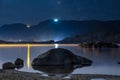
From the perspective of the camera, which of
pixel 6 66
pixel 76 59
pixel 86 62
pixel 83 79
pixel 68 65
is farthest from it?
pixel 86 62

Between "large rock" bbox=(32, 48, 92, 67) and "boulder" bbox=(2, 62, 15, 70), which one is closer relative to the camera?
"boulder" bbox=(2, 62, 15, 70)

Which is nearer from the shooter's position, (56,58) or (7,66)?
(7,66)

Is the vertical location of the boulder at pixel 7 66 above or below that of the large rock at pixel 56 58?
below

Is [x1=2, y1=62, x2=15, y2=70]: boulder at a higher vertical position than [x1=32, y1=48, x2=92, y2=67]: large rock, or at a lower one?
lower

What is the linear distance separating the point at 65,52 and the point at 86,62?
10634mm

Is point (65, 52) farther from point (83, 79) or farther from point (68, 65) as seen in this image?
point (83, 79)

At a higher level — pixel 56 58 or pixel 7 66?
pixel 56 58

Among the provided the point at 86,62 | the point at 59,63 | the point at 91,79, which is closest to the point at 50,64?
the point at 59,63

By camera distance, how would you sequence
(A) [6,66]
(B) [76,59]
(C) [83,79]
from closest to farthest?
(C) [83,79], (A) [6,66], (B) [76,59]

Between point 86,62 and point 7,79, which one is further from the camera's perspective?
point 86,62

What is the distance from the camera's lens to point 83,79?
1367 inches

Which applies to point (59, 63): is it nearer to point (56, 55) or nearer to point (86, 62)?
point (56, 55)

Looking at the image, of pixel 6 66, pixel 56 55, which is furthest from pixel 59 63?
pixel 6 66

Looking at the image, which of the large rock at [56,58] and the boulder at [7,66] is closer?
the boulder at [7,66]
